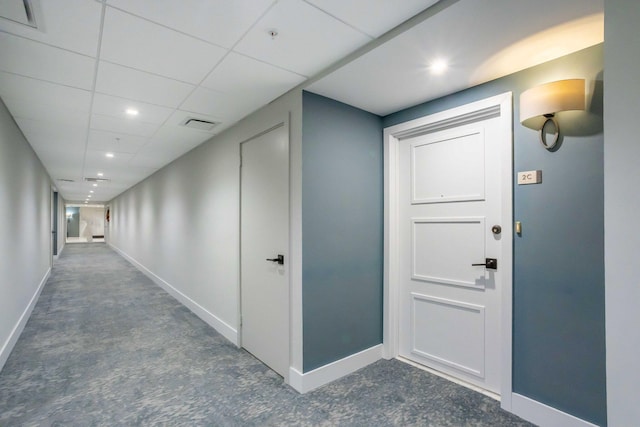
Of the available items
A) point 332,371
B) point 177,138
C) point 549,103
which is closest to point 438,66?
point 549,103

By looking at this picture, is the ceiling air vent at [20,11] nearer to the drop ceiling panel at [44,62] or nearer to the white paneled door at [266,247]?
the drop ceiling panel at [44,62]

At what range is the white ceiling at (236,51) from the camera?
161 centimetres

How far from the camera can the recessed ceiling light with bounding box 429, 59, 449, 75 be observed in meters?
2.09

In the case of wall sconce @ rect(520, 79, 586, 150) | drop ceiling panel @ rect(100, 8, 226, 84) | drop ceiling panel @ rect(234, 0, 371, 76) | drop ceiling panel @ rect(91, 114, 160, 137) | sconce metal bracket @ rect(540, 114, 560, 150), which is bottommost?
sconce metal bracket @ rect(540, 114, 560, 150)

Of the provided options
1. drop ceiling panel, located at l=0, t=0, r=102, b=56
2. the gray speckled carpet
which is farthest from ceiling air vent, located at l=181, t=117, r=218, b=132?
the gray speckled carpet

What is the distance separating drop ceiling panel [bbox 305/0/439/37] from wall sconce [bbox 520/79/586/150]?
97 centimetres

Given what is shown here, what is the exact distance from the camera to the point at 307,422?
6.97ft

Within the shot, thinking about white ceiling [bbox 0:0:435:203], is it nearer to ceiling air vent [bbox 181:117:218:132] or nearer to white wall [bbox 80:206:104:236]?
ceiling air vent [bbox 181:117:218:132]

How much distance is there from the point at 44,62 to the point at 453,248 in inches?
135

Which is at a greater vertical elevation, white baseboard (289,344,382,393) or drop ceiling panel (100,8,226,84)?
drop ceiling panel (100,8,226,84)

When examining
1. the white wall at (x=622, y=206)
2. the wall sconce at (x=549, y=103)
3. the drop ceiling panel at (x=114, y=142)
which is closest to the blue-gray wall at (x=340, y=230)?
the wall sconce at (x=549, y=103)

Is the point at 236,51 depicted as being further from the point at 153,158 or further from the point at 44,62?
the point at 153,158

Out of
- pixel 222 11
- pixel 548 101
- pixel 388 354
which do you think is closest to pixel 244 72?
pixel 222 11

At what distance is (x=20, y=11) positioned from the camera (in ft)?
5.31
